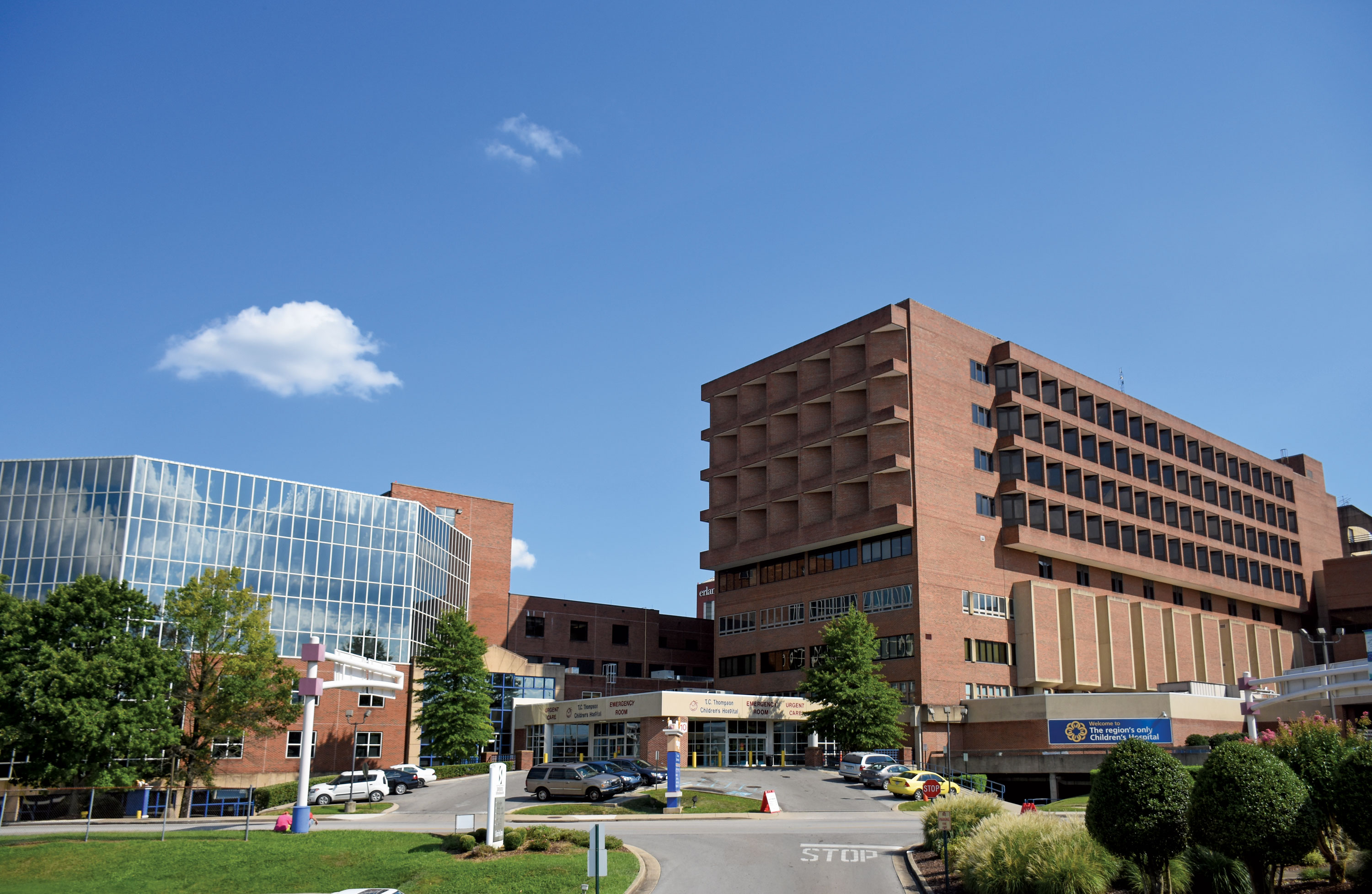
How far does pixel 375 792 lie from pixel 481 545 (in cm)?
4446

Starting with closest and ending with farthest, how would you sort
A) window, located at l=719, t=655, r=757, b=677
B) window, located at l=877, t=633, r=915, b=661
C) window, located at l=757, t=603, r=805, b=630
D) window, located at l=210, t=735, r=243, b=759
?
window, located at l=210, t=735, r=243, b=759, window, located at l=877, t=633, r=915, b=661, window, located at l=757, t=603, r=805, b=630, window, located at l=719, t=655, r=757, b=677

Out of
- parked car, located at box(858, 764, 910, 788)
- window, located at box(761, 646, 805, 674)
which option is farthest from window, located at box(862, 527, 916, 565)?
parked car, located at box(858, 764, 910, 788)

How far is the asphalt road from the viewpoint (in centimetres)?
2539

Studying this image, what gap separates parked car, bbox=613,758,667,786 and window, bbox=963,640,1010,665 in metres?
26.2

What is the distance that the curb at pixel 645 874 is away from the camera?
78.6 feet

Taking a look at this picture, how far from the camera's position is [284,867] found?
26812mm

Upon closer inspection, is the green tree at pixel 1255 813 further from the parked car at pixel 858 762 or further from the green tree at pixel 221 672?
the green tree at pixel 221 672

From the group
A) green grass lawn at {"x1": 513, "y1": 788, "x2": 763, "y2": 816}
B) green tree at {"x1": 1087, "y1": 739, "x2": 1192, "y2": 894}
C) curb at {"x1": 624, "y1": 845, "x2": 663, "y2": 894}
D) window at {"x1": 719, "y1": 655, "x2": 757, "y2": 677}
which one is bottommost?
green grass lawn at {"x1": 513, "y1": 788, "x2": 763, "y2": 816}

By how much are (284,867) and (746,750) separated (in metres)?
42.3

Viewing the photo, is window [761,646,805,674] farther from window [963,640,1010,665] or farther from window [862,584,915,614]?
window [963,640,1010,665]

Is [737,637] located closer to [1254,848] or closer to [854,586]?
[854,586]

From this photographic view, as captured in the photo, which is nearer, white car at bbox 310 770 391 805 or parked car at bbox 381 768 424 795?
white car at bbox 310 770 391 805

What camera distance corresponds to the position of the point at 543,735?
73688 millimetres

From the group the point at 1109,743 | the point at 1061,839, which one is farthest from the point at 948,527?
the point at 1061,839
